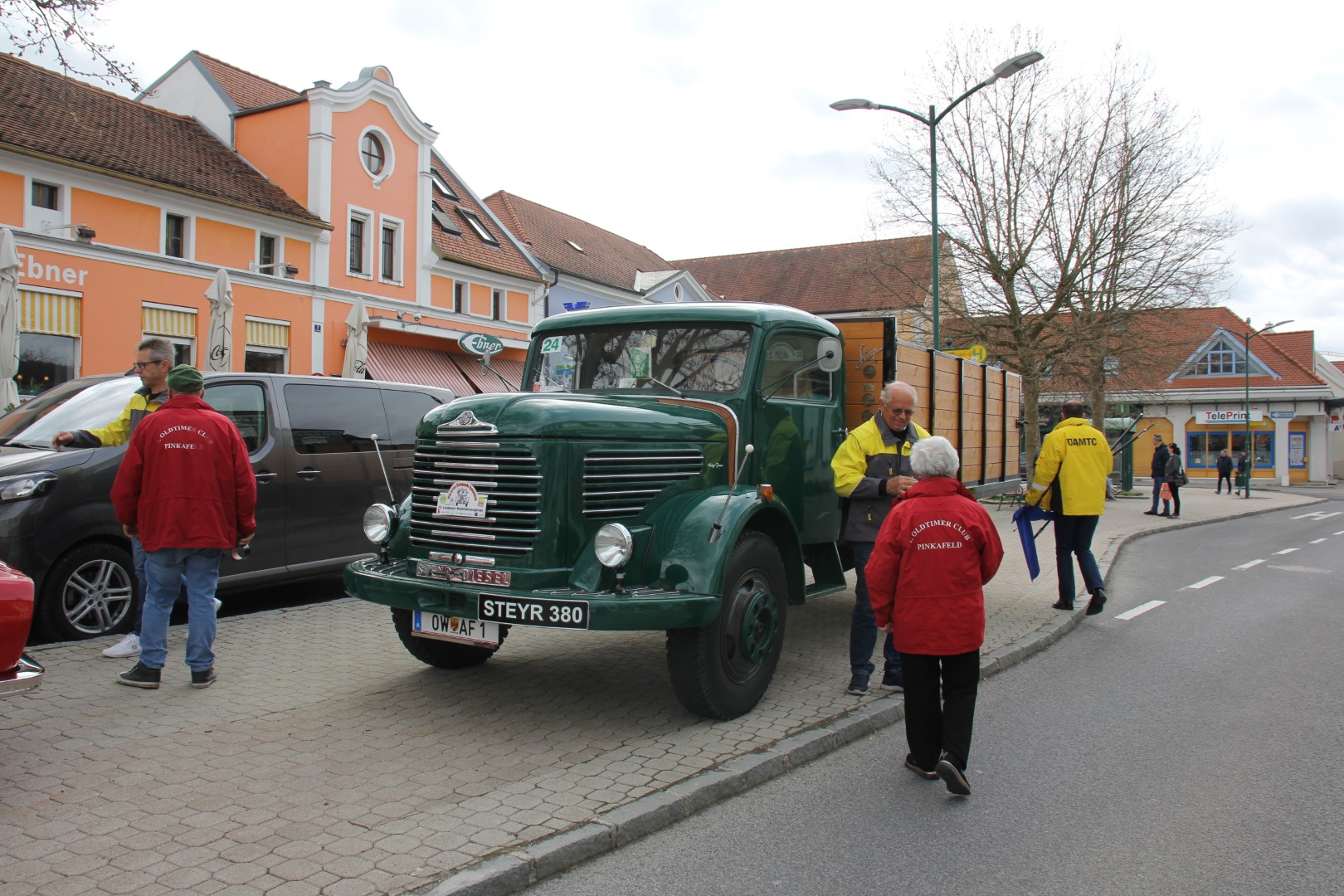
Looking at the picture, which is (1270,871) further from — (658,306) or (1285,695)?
(658,306)

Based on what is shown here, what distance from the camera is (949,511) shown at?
4.38 meters

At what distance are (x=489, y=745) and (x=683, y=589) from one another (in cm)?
122

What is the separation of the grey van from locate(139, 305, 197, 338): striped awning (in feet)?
50.9

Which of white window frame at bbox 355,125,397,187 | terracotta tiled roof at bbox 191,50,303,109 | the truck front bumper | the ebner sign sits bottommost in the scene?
the truck front bumper

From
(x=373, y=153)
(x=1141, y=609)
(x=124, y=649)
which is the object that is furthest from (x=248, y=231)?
(x=1141, y=609)

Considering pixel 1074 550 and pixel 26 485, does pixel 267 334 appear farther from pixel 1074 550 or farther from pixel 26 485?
pixel 1074 550

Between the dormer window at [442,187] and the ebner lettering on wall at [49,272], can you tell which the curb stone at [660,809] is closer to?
the ebner lettering on wall at [49,272]

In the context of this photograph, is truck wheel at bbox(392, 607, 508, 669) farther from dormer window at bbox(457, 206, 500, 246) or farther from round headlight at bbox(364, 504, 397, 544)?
dormer window at bbox(457, 206, 500, 246)

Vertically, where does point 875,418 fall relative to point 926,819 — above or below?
above

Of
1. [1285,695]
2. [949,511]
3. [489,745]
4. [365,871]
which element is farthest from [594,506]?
[1285,695]

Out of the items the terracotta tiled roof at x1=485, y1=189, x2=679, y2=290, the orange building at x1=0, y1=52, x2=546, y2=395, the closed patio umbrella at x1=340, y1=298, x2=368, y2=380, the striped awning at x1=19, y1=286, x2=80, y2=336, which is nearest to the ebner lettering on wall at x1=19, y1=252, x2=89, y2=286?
the orange building at x1=0, y1=52, x2=546, y2=395

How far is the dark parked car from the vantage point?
390cm

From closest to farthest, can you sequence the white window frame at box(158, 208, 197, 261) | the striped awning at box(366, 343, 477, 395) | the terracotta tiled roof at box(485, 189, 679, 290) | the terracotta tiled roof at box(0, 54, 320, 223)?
the terracotta tiled roof at box(0, 54, 320, 223) < the white window frame at box(158, 208, 197, 261) < the striped awning at box(366, 343, 477, 395) < the terracotta tiled roof at box(485, 189, 679, 290)

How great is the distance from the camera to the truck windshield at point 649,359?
20.0 ft
